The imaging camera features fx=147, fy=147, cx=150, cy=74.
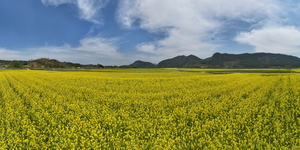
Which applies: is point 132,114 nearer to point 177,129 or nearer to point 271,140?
point 177,129

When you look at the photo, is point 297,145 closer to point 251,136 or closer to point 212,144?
point 251,136

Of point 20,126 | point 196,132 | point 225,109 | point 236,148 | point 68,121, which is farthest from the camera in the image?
point 225,109

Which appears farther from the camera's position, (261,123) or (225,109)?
(225,109)

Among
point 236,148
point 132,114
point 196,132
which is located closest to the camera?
point 236,148

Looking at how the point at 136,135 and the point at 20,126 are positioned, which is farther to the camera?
the point at 20,126

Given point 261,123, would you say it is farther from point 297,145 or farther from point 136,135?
point 136,135

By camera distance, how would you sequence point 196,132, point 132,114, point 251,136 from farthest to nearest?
point 132,114 < point 196,132 < point 251,136

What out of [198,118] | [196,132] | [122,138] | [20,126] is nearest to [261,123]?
[198,118]

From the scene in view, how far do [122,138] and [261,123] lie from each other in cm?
759

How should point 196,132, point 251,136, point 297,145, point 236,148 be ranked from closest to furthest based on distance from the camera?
point 236,148 < point 297,145 < point 251,136 < point 196,132

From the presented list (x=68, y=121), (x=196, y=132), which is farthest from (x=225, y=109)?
(x=68, y=121)

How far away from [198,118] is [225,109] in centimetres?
294

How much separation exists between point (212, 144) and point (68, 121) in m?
7.95

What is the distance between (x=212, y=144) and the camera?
6027 mm
